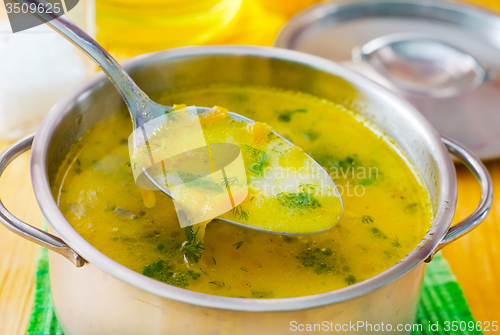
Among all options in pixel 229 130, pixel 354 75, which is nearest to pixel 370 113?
pixel 354 75

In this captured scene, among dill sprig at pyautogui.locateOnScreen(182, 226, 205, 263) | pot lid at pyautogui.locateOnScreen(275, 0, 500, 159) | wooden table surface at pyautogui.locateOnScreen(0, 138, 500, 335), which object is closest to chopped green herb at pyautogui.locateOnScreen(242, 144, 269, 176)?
dill sprig at pyautogui.locateOnScreen(182, 226, 205, 263)

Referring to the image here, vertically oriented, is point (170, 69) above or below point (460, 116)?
above

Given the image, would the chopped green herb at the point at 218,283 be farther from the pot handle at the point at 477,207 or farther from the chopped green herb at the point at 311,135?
the chopped green herb at the point at 311,135

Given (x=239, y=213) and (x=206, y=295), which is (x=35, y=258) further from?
(x=206, y=295)

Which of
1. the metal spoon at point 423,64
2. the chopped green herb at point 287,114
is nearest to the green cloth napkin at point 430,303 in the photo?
the chopped green herb at point 287,114

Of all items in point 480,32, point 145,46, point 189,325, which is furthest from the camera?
point 480,32

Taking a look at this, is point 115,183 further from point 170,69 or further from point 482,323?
point 482,323

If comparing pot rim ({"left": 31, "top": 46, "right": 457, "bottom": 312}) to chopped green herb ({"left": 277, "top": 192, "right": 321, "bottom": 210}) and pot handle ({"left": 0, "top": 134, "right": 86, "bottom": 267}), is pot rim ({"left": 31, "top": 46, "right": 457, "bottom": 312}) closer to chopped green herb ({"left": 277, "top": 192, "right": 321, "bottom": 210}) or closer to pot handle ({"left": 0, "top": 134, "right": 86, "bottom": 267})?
pot handle ({"left": 0, "top": 134, "right": 86, "bottom": 267})
